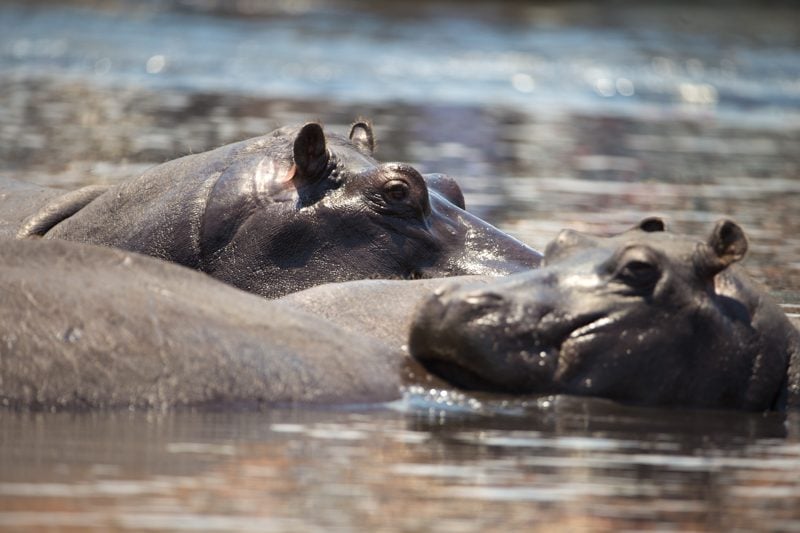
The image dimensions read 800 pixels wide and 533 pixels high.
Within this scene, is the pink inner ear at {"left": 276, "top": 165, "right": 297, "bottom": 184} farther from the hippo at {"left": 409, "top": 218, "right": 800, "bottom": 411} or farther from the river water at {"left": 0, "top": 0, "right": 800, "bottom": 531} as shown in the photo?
the river water at {"left": 0, "top": 0, "right": 800, "bottom": 531}

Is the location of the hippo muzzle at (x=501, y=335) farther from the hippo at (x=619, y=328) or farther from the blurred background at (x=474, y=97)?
the blurred background at (x=474, y=97)

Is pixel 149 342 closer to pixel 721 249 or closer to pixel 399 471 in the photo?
pixel 399 471

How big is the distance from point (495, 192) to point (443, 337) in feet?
26.6

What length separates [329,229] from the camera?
823 cm

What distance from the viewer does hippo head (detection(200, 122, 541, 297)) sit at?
320 inches

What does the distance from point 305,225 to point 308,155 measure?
32cm

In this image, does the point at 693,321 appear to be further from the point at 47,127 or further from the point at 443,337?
the point at 47,127

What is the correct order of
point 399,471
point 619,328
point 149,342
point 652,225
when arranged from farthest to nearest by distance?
point 652,225 → point 619,328 → point 149,342 → point 399,471

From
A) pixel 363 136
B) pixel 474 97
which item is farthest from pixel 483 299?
pixel 474 97

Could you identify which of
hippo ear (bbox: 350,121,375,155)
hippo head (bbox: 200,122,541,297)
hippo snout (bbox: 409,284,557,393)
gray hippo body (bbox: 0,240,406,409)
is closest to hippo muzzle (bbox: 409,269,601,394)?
hippo snout (bbox: 409,284,557,393)

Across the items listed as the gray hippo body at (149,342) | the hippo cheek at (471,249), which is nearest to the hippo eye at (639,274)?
the gray hippo body at (149,342)

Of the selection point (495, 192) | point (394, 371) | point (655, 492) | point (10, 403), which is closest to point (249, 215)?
point (394, 371)

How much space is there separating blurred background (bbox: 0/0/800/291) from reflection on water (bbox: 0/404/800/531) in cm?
400

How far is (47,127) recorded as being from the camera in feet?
59.2
